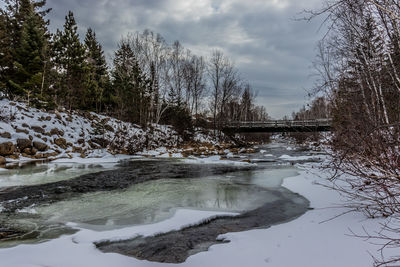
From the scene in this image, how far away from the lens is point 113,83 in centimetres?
2777

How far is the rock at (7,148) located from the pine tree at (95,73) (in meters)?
12.2

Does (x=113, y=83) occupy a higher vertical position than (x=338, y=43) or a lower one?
higher

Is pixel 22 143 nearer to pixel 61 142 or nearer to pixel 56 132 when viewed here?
pixel 61 142

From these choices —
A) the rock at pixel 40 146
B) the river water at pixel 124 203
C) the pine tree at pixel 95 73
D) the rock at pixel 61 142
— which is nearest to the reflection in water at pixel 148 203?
the river water at pixel 124 203

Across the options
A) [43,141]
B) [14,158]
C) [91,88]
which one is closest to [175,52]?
[91,88]

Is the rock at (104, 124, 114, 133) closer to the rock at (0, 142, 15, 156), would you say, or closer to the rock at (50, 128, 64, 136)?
the rock at (50, 128, 64, 136)

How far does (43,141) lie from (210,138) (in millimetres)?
20230

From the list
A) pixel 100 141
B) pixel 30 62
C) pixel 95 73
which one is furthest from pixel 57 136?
pixel 95 73

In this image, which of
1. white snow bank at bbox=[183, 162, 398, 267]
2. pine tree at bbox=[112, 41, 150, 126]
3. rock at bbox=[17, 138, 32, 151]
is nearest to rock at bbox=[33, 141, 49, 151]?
rock at bbox=[17, 138, 32, 151]

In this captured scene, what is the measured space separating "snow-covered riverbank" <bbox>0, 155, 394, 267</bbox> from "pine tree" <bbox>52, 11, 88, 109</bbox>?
20.8m

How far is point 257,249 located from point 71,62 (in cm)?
2444

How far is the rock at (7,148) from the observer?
11.6 meters

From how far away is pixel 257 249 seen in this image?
9.06 ft

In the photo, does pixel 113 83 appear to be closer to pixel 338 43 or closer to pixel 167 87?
pixel 167 87
